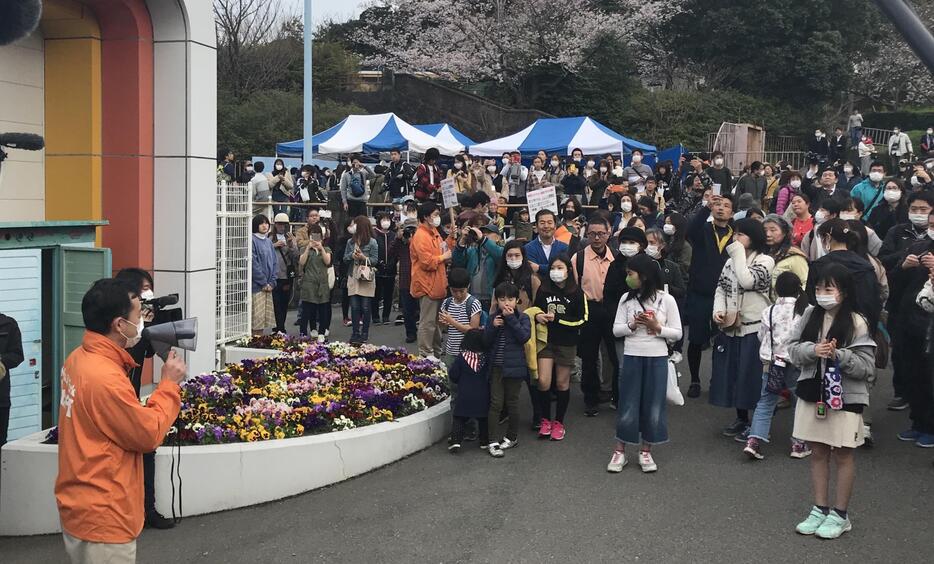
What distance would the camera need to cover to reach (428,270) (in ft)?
39.4

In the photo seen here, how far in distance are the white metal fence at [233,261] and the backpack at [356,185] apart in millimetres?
7768

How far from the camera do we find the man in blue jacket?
406 inches

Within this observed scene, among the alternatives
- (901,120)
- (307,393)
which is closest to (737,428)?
(307,393)

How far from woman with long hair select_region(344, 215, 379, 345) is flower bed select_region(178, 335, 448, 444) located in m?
2.74

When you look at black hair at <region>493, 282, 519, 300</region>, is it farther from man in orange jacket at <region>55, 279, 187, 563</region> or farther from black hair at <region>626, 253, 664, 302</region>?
man in orange jacket at <region>55, 279, 187, 563</region>

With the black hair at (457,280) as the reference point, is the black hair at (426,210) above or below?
above

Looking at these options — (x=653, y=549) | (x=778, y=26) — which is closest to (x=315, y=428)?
(x=653, y=549)

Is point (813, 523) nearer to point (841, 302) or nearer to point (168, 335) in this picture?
point (841, 302)

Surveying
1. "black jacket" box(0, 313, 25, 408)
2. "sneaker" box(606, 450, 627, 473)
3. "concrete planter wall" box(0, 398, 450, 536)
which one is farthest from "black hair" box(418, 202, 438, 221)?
"black jacket" box(0, 313, 25, 408)

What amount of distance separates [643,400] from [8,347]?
477cm

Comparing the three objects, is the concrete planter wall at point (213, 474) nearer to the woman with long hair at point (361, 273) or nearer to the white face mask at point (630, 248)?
the white face mask at point (630, 248)

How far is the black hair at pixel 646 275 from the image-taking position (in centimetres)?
796

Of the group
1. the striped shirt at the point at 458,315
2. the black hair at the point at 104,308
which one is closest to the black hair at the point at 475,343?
the striped shirt at the point at 458,315

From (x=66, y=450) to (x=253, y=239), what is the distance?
8538mm
